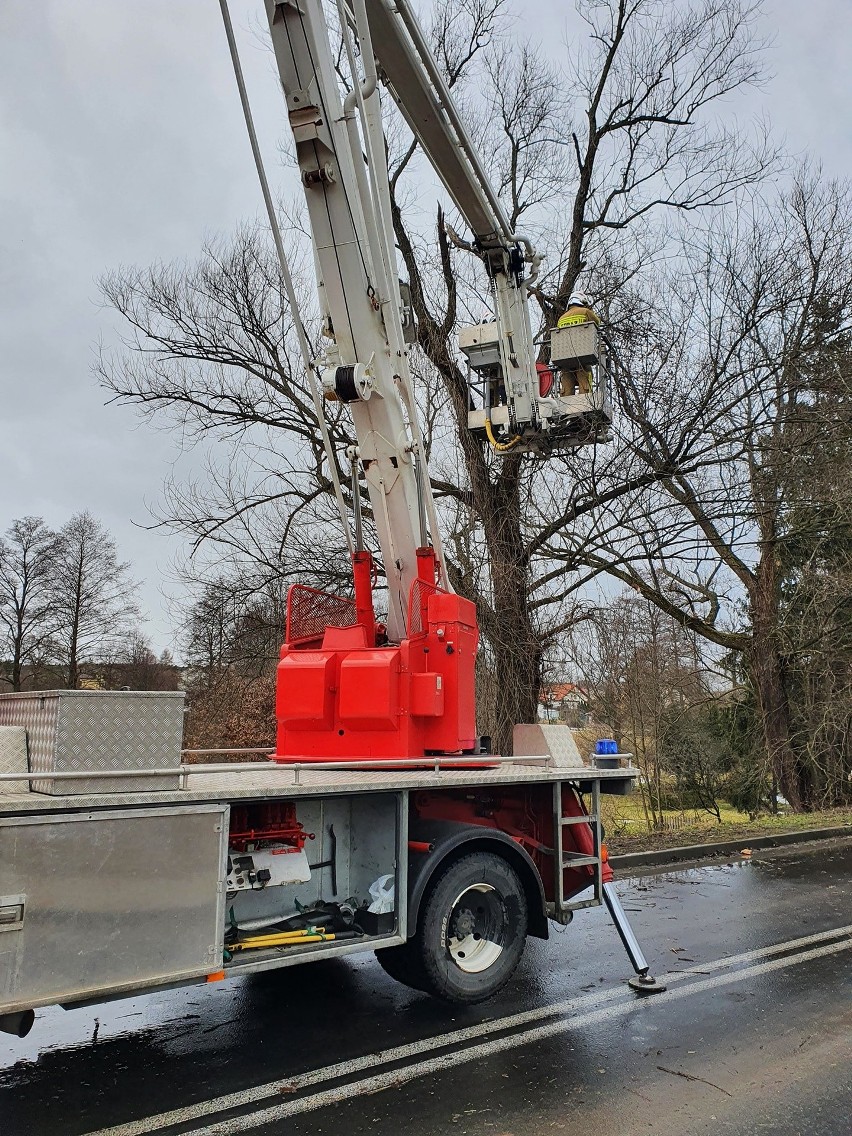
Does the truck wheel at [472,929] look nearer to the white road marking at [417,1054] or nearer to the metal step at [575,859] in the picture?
the white road marking at [417,1054]

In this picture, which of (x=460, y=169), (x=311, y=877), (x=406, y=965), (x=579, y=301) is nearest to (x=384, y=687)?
(x=311, y=877)

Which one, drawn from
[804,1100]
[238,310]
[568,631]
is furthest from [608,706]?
[804,1100]

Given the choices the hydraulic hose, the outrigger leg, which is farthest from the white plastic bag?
the hydraulic hose

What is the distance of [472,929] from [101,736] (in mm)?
2851

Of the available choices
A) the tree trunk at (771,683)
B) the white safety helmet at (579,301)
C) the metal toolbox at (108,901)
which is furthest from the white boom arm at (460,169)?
the tree trunk at (771,683)

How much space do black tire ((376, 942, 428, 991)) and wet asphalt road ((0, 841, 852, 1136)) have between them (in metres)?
0.23

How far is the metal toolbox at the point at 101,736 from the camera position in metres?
3.76

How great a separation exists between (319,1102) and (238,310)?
12026 millimetres

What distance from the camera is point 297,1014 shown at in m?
5.32

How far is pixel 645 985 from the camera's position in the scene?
5.61 meters

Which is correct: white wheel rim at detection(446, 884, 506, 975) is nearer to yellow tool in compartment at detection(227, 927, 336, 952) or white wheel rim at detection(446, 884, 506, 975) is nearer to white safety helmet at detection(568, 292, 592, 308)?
yellow tool in compartment at detection(227, 927, 336, 952)

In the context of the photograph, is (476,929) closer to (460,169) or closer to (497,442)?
(497,442)

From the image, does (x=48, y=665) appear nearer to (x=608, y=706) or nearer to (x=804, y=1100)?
(x=608, y=706)

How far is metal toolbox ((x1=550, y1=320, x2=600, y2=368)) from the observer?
10719mm
